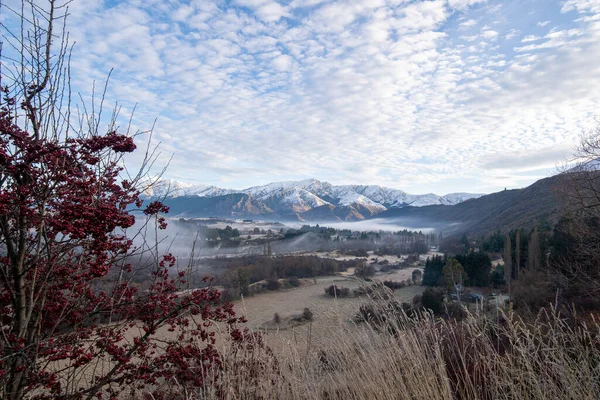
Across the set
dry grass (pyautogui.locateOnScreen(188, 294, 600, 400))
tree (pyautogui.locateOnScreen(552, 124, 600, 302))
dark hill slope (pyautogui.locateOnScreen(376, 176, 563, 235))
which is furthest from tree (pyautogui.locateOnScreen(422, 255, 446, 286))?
dry grass (pyautogui.locateOnScreen(188, 294, 600, 400))

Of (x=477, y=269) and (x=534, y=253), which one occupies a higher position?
(x=534, y=253)

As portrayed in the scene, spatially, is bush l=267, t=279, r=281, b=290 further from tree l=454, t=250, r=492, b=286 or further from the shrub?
tree l=454, t=250, r=492, b=286

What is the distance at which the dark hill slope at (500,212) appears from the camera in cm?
7167

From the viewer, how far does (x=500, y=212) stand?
107m

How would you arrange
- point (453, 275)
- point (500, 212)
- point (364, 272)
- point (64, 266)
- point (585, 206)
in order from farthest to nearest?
point (500, 212) → point (364, 272) → point (453, 275) → point (585, 206) → point (64, 266)

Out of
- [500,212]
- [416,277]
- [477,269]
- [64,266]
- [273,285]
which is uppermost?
[500,212]

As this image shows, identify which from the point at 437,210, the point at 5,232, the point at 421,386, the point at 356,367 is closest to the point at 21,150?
the point at 5,232

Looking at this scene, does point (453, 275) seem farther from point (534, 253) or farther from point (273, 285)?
point (273, 285)

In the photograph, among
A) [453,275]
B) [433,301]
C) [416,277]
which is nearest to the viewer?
[433,301]

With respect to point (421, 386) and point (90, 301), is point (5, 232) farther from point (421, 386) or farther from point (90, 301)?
point (421, 386)

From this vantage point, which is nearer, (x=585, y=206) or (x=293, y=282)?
(x=585, y=206)

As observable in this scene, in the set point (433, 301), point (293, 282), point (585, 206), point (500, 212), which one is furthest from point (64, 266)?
point (500, 212)

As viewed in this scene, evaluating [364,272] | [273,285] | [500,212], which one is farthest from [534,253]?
[500,212]

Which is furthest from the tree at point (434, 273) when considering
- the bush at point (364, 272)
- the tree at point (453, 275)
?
the bush at point (364, 272)
